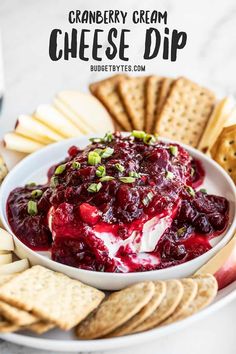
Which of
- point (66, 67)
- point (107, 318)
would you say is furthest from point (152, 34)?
point (107, 318)

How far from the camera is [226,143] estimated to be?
154 inches

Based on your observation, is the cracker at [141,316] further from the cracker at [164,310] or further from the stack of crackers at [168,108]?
the stack of crackers at [168,108]

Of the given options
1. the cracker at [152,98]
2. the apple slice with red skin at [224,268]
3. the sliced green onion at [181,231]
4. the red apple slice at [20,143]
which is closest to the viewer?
the apple slice with red skin at [224,268]

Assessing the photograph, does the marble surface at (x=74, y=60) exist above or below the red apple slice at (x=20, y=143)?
above

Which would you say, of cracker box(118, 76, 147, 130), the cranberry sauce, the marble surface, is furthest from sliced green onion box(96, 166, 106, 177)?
the marble surface

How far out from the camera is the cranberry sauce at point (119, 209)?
126 inches

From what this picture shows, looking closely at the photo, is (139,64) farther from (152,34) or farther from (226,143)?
(226,143)

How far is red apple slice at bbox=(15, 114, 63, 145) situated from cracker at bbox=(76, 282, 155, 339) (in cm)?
165

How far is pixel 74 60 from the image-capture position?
561 centimetres

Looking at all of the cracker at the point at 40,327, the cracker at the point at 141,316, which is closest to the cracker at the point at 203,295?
the cracker at the point at 141,316

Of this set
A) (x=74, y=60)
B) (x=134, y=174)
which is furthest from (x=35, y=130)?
(x=74, y=60)

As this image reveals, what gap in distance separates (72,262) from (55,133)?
4.58ft

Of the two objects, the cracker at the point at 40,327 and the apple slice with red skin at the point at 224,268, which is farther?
the apple slice with red skin at the point at 224,268

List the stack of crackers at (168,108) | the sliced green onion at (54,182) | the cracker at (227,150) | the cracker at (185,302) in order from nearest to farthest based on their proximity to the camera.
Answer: the cracker at (185,302) → the sliced green onion at (54,182) → the cracker at (227,150) → the stack of crackers at (168,108)
